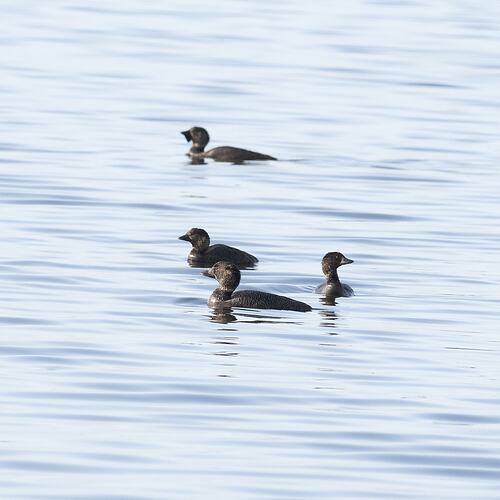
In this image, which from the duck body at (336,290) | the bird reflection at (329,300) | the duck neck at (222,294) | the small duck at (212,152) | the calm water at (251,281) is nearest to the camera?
the calm water at (251,281)

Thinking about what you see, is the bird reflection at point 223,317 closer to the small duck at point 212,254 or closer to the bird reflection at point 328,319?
the bird reflection at point 328,319

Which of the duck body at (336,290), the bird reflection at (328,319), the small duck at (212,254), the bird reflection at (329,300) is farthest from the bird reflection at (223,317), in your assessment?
the small duck at (212,254)

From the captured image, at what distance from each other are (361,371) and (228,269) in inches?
123

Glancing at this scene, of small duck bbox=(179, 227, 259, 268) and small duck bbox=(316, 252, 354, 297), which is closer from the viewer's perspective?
small duck bbox=(316, 252, 354, 297)

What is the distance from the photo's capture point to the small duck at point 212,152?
29281 millimetres

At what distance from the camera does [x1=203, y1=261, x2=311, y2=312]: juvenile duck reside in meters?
17.3

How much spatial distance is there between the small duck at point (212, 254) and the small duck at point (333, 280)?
157 centimetres

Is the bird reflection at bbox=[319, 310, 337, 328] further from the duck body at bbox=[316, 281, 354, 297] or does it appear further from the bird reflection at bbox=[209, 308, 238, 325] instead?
the bird reflection at bbox=[209, 308, 238, 325]

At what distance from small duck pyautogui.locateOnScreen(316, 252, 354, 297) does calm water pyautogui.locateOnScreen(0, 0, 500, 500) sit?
18cm

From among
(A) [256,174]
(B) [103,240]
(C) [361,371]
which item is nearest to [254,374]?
(C) [361,371]

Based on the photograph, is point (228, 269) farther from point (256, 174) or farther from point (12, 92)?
point (12, 92)

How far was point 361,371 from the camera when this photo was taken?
14.8 meters

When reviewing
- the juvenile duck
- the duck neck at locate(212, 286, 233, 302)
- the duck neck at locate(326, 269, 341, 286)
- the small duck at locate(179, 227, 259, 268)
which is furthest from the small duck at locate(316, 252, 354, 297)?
the small duck at locate(179, 227, 259, 268)

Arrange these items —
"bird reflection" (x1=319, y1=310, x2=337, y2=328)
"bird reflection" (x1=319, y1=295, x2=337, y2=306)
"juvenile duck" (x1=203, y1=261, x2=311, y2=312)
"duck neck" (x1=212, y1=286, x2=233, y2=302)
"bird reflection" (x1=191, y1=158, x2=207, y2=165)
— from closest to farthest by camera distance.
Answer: "bird reflection" (x1=319, y1=310, x2=337, y2=328)
"juvenile duck" (x1=203, y1=261, x2=311, y2=312)
"duck neck" (x1=212, y1=286, x2=233, y2=302)
"bird reflection" (x1=319, y1=295, x2=337, y2=306)
"bird reflection" (x1=191, y1=158, x2=207, y2=165)
